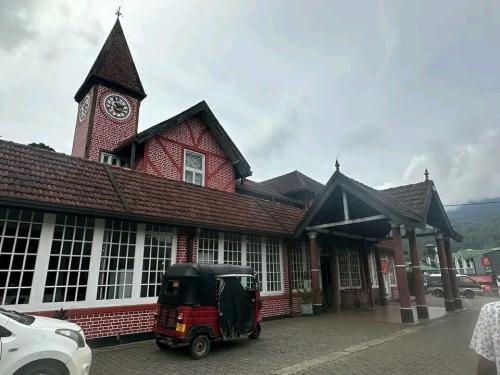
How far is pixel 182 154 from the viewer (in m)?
14.9

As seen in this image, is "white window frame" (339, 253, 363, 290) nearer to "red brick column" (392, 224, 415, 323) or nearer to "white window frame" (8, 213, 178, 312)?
"red brick column" (392, 224, 415, 323)

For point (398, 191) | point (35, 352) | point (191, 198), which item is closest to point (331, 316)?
point (398, 191)

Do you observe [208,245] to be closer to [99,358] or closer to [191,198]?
[191,198]

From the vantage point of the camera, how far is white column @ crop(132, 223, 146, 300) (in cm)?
876

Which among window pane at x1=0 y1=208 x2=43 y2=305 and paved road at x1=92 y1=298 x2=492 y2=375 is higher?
window pane at x1=0 y1=208 x2=43 y2=305

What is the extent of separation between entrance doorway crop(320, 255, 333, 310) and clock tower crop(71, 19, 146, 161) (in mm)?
11954

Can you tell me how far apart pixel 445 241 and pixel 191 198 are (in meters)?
12.6

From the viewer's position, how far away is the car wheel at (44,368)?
400 centimetres

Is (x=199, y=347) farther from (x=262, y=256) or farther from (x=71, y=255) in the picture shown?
(x=262, y=256)

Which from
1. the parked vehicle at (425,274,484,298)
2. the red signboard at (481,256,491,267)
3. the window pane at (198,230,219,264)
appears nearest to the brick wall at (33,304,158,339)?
the window pane at (198,230,219,264)

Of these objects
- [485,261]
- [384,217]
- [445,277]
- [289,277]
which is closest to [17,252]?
[289,277]

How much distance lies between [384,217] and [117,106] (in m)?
15.1

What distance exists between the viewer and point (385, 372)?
576 cm

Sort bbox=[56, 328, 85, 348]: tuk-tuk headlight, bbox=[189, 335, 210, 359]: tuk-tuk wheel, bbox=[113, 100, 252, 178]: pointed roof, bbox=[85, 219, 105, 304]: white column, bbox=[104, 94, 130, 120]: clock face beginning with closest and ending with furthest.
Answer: bbox=[56, 328, 85, 348]: tuk-tuk headlight
bbox=[189, 335, 210, 359]: tuk-tuk wheel
bbox=[85, 219, 105, 304]: white column
bbox=[113, 100, 252, 178]: pointed roof
bbox=[104, 94, 130, 120]: clock face
